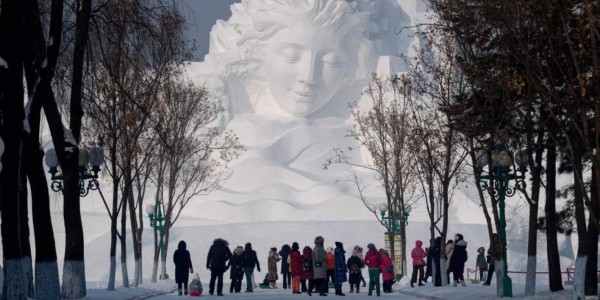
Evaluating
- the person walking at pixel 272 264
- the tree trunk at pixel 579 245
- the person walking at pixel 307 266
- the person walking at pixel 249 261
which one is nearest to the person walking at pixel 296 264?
the person walking at pixel 307 266

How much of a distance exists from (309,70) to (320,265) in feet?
123

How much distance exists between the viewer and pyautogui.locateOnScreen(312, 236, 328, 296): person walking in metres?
25.9

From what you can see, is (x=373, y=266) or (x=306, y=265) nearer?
(x=373, y=266)

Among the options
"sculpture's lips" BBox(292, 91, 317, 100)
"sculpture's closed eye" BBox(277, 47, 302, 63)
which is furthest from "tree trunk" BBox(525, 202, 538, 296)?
"sculpture's closed eye" BBox(277, 47, 302, 63)

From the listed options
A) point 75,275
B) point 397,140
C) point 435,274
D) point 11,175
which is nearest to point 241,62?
point 397,140

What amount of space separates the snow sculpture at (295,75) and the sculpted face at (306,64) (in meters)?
0.06

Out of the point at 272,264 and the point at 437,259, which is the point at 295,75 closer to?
the point at 272,264

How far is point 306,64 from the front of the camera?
207 ft

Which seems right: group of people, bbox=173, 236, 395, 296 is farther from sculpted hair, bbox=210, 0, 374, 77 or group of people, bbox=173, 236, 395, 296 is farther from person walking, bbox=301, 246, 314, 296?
sculpted hair, bbox=210, 0, 374, 77

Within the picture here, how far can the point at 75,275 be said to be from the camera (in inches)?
774

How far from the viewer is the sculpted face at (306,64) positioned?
63.4 meters

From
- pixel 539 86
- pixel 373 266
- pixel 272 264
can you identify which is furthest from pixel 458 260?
pixel 539 86

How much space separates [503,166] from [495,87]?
358cm

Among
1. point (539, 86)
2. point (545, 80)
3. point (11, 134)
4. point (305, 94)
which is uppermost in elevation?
point (305, 94)
